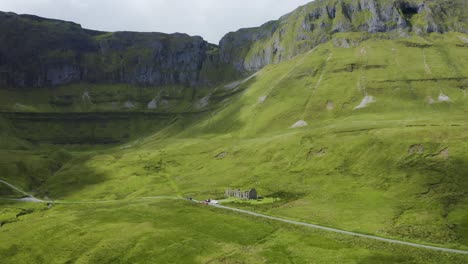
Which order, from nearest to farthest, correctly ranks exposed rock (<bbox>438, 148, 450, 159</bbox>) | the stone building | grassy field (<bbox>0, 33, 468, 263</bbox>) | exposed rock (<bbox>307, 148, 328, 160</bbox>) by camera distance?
1. grassy field (<bbox>0, 33, 468, 263</bbox>)
2. exposed rock (<bbox>438, 148, 450, 159</bbox>)
3. the stone building
4. exposed rock (<bbox>307, 148, 328, 160</bbox>)

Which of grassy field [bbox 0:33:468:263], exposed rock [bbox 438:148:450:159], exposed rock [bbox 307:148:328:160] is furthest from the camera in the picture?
exposed rock [bbox 307:148:328:160]

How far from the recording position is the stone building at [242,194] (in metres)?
146

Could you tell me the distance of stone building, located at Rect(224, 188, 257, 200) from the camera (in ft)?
481

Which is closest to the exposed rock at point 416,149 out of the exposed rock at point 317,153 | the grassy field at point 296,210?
the grassy field at point 296,210

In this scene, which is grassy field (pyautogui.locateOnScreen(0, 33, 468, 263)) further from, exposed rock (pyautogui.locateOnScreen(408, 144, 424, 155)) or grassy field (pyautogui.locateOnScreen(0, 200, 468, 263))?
exposed rock (pyautogui.locateOnScreen(408, 144, 424, 155))

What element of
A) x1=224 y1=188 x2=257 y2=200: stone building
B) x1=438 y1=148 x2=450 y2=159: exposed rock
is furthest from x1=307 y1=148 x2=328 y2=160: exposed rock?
x1=438 y1=148 x2=450 y2=159: exposed rock

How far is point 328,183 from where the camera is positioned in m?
154

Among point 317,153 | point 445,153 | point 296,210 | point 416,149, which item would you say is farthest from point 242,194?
point 445,153

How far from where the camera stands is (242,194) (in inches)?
5886

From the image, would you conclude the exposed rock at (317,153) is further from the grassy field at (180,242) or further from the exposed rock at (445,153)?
the grassy field at (180,242)

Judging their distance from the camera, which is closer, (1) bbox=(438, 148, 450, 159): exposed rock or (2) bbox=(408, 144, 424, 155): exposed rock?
(1) bbox=(438, 148, 450, 159): exposed rock

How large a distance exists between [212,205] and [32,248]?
183ft

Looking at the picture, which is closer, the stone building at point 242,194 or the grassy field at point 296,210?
the grassy field at point 296,210

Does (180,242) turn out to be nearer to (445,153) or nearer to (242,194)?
(242,194)
